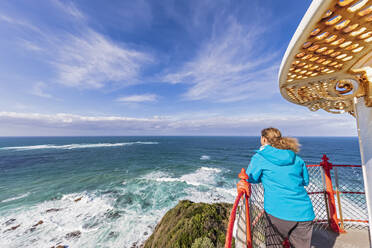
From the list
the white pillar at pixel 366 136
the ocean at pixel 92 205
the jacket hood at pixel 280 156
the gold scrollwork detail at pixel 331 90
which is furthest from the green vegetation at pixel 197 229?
the gold scrollwork detail at pixel 331 90

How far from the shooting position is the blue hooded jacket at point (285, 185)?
1705 mm

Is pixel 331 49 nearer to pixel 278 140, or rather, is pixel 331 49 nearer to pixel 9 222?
pixel 278 140

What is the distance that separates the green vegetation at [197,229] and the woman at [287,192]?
480 centimetres

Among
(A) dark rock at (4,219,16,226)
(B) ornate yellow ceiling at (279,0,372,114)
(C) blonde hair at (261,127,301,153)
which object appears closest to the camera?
(B) ornate yellow ceiling at (279,0,372,114)

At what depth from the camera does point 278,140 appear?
1917mm

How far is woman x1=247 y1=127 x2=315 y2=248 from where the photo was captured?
1709 mm

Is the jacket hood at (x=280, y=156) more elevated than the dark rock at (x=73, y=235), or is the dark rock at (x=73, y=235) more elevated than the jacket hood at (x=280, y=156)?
the jacket hood at (x=280, y=156)

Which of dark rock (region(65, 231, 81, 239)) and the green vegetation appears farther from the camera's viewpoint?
dark rock (region(65, 231, 81, 239))

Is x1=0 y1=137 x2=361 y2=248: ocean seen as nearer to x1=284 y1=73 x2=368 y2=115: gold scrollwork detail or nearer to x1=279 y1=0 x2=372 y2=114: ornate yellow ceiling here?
x1=284 y1=73 x2=368 y2=115: gold scrollwork detail

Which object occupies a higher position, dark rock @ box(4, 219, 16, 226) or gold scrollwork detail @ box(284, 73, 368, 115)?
gold scrollwork detail @ box(284, 73, 368, 115)

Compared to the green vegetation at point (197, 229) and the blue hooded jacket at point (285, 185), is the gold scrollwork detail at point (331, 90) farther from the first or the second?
the green vegetation at point (197, 229)

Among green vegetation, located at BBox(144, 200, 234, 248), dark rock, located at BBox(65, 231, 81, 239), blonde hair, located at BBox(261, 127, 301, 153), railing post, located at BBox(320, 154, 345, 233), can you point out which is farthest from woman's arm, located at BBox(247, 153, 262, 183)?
dark rock, located at BBox(65, 231, 81, 239)

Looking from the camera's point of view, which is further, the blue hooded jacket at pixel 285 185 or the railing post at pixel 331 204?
the railing post at pixel 331 204

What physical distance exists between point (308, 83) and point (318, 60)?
610mm
